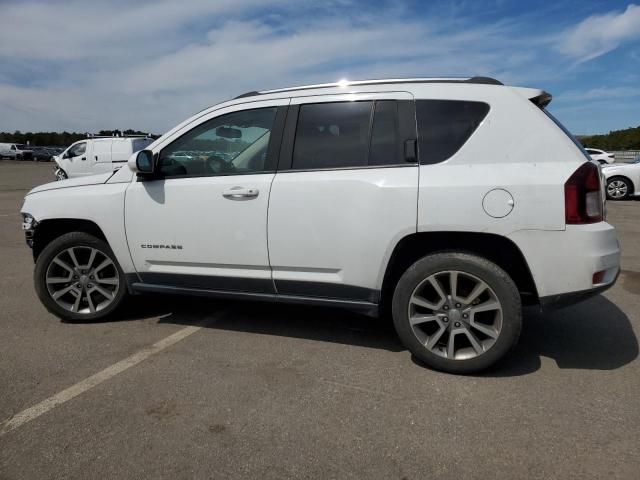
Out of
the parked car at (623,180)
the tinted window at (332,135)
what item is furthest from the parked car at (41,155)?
the tinted window at (332,135)

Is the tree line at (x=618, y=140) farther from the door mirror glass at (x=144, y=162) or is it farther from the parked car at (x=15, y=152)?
the parked car at (x=15, y=152)

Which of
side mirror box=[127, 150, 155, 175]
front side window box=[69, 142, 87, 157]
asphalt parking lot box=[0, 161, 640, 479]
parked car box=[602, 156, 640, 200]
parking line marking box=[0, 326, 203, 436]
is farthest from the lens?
front side window box=[69, 142, 87, 157]

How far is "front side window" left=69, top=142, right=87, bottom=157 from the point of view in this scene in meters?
18.9

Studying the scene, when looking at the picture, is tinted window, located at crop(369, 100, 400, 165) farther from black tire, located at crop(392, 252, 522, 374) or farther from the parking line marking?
the parking line marking

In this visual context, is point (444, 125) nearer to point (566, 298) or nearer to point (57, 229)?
point (566, 298)

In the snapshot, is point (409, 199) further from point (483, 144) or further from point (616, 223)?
point (616, 223)

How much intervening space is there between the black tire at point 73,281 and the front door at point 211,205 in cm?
32

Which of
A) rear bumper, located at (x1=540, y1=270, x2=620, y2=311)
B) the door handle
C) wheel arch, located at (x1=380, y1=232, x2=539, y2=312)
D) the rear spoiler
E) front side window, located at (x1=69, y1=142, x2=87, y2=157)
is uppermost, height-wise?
front side window, located at (x1=69, y1=142, x2=87, y2=157)

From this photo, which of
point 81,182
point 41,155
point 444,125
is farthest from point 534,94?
point 41,155

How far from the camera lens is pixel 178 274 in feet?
12.6

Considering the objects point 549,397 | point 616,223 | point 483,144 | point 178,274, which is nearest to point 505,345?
point 549,397

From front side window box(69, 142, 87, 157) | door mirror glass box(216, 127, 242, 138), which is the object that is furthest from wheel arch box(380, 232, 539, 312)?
front side window box(69, 142, 87, 157)

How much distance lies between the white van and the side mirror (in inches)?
564

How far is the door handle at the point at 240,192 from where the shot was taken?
3500 mm
